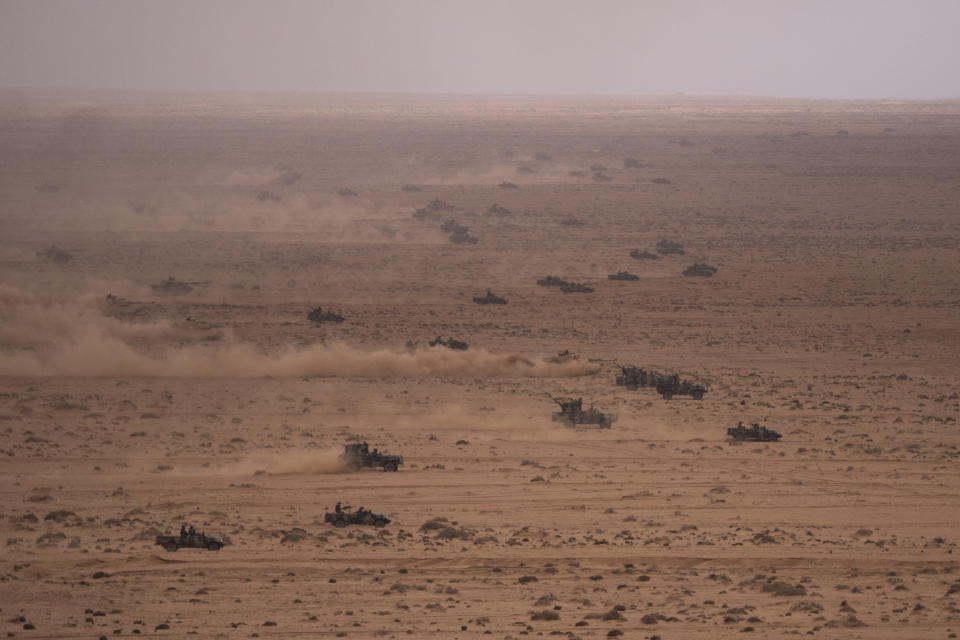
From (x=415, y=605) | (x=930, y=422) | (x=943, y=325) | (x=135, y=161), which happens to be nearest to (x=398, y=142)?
(x=135, y=161)

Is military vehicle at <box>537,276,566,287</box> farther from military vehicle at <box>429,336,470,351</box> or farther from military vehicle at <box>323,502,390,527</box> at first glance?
military vehicle at <box>323,502,390,527</box>

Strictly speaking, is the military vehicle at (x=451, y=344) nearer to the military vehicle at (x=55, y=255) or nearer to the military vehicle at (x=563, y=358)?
the military vehicle at (x=563, y=358)

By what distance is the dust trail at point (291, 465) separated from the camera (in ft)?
67.1

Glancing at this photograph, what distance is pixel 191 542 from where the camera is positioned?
1588cm

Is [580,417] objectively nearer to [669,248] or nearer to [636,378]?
[636,378]

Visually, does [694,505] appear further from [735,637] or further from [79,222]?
[79,222]

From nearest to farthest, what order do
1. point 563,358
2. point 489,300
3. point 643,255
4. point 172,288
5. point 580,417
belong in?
point 580,417 < point 563,358 < point 489,300 < point 172,288 < point 643,255

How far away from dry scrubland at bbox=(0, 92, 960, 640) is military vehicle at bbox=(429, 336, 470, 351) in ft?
1.93

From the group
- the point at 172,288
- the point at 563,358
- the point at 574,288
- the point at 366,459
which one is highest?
the point at 574,288

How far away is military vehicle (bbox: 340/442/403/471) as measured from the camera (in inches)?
804

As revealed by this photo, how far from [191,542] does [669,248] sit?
33.6 meters

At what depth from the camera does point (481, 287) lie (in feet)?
133

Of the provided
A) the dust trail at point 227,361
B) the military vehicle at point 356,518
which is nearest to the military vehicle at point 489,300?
the dust trail at point 227,361

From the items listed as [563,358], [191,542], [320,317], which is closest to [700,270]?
[563,358]
